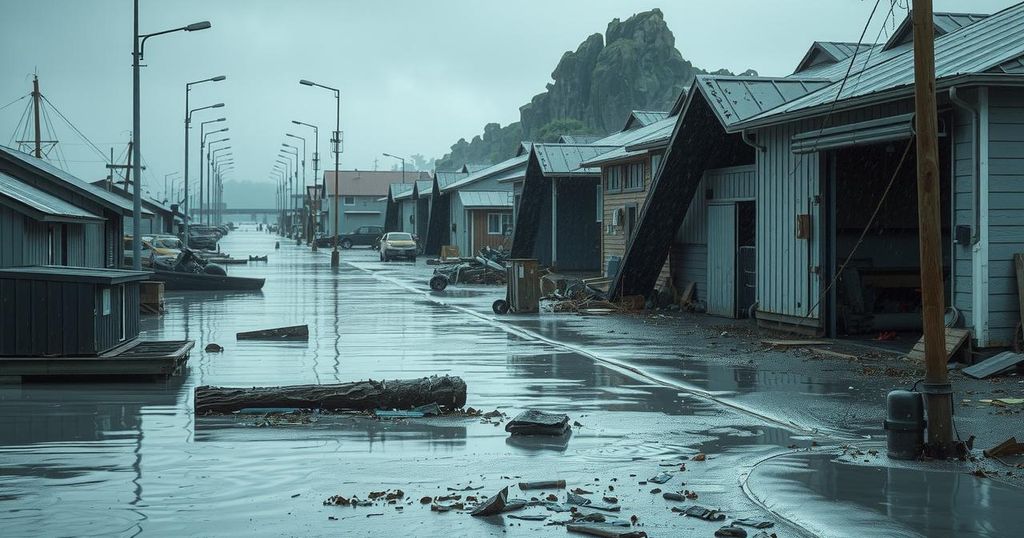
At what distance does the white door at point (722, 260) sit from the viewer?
24.9 meters

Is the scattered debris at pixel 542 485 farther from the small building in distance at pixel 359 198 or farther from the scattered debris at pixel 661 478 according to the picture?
the small building in distance at pixel 359 198

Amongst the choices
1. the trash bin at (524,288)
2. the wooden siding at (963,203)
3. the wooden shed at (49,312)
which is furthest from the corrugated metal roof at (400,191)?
the wooden shed at (49,312)

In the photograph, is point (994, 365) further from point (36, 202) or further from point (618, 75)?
point (618, 75)

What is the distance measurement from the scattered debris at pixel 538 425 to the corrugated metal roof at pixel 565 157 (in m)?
32.4

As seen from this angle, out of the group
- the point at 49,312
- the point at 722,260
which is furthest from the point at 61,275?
the point at 722,260

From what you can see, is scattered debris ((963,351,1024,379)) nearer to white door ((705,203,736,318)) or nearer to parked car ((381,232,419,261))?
white door ((705,203,736,318))

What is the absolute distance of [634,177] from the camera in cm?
3484

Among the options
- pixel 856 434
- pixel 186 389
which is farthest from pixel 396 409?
pixel 856 434

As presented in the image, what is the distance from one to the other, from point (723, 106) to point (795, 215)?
3631mm

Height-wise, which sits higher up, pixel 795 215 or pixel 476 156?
pixel 476 156

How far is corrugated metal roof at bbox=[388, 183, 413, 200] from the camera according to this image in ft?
292

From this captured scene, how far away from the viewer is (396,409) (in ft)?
40.9

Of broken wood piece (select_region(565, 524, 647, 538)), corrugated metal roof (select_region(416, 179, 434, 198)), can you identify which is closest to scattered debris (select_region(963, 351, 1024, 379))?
broken wood piece (select_region(565, 524, 647, 538))

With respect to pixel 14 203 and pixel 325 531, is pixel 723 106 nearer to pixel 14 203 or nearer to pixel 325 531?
pixel 14 203
